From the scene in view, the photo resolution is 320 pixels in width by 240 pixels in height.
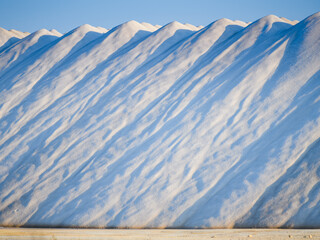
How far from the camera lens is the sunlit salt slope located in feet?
23.4

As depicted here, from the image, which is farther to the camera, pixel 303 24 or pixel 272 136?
pixel 303 24

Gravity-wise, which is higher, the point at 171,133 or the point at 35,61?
the point at 35,61

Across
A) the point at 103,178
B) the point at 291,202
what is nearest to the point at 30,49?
the point at 103,178

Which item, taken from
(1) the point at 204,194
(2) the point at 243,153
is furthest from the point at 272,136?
(1) the point at 204,194

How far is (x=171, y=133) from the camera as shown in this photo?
893 centimetres

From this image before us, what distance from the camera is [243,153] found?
26.3 feet

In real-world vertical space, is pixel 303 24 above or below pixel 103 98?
below

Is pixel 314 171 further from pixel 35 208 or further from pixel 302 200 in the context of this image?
pixel 35 208

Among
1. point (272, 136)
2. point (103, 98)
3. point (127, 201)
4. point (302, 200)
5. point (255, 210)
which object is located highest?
point (103, 98)

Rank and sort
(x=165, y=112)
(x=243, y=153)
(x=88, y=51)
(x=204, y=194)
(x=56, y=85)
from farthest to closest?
(x=88, y=51)
(x=56, y=85)
(x=165, y=112)
(x=243, y=153)
(x=204, y=194)

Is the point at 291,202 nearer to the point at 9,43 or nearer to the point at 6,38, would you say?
the point at 9,43

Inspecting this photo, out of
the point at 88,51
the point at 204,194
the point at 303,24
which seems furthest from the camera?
the point at 88,51

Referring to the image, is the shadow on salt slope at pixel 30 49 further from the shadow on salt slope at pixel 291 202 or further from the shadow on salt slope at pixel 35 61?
the shadow on salt slope at pixel 291 202

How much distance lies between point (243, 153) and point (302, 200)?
7.08 feet
